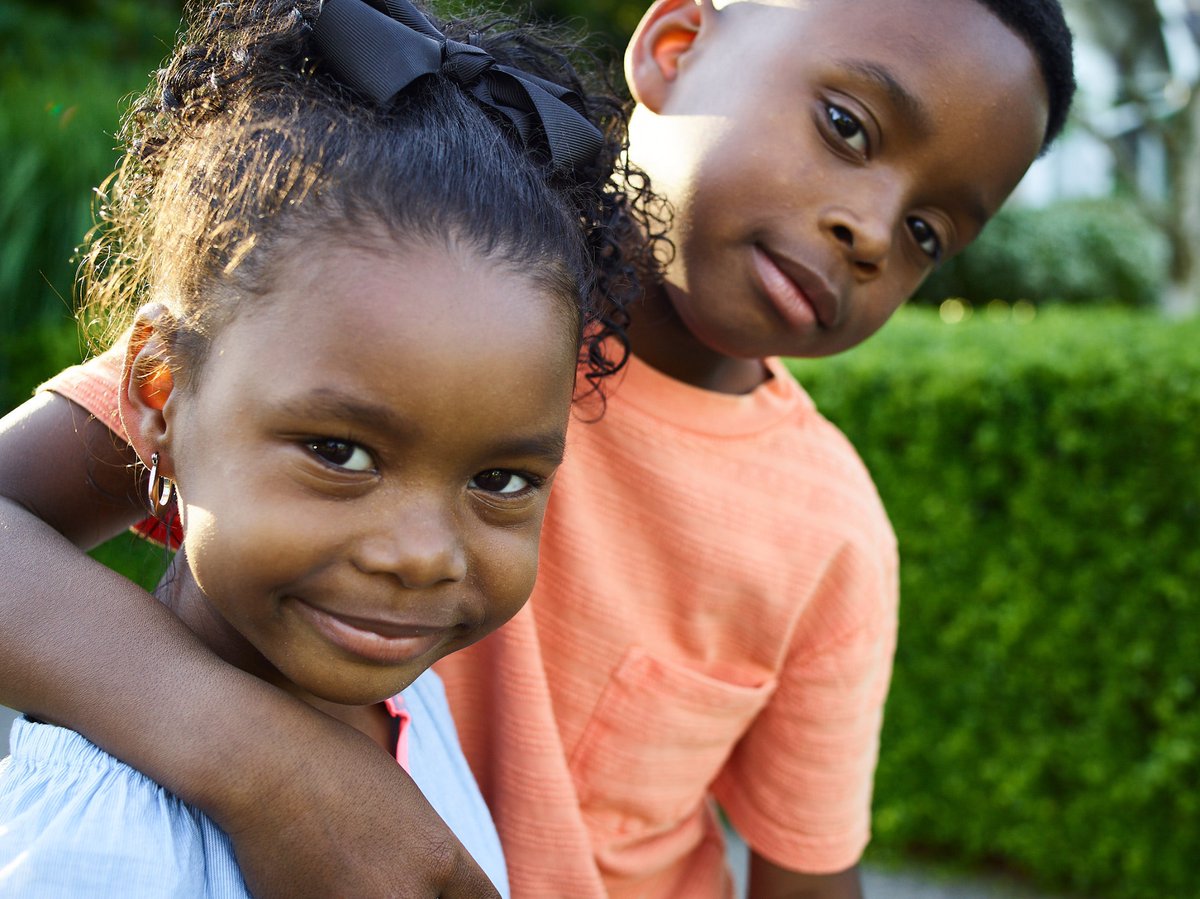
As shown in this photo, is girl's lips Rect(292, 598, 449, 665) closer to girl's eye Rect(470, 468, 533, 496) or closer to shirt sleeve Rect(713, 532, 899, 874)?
girl's eye Rect(470, 468, 533, 496)

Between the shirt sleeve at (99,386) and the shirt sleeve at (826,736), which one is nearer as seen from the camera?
the shirt sleeve at (99,386)

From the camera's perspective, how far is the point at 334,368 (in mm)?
1174

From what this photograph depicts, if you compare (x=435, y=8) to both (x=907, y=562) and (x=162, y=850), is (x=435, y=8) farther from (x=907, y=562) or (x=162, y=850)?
(x=907, y=562)

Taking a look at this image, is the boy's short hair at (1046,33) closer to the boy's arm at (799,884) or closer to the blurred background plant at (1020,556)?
the boy's arm at (799,884)

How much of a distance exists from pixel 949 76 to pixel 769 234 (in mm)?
366

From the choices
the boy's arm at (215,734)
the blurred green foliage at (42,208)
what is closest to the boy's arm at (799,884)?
the boy's arm at (215,734)

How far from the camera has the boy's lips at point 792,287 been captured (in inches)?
70.8

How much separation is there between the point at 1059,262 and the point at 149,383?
14.9 m

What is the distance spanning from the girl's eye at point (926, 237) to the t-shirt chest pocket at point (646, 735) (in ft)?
2.65

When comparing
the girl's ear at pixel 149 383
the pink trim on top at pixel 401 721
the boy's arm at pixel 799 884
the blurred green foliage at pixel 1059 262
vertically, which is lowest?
the blurred green foliage at pixel 1059 262

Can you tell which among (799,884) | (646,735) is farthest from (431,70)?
(799,884)

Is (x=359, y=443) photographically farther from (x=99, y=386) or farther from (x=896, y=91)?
(x=896, y=91)

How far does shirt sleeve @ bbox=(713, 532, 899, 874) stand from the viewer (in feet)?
6.49

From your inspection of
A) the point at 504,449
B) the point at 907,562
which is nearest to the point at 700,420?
the point at 504,449
